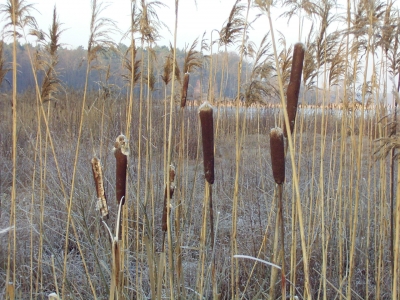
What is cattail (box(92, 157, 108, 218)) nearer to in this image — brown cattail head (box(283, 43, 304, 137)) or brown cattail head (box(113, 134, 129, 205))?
brown cattail head (box(113, 134, 129, 205))

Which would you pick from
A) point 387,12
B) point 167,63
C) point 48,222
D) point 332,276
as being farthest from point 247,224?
point 387,12

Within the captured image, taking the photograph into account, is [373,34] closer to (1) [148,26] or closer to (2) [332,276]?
(1) [148,26]

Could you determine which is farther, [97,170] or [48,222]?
[48,222]

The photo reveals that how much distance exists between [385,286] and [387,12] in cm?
167

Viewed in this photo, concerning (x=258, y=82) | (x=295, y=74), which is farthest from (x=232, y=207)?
(x=295, y=74)

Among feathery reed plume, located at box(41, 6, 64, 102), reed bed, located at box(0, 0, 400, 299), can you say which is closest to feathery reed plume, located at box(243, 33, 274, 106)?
reed bed, located at box(0, 0, 400, 299)

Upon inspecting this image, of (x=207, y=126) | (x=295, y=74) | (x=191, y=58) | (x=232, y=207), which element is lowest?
(x=232, y=207)

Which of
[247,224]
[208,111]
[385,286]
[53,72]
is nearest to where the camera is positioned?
[208,111]

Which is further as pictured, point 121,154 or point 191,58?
point 191,58

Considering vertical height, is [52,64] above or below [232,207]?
above

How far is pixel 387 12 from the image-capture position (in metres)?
1.81

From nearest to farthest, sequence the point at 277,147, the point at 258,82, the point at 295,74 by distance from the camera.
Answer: the point at 277,147 → the point at 295,74 → the point at 258,82

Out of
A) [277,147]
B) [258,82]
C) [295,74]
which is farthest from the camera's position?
[258,82]

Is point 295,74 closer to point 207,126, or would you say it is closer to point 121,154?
point 207,126
